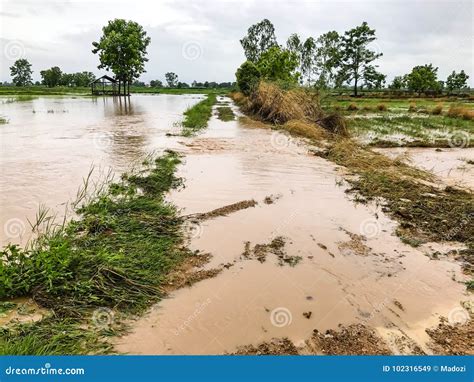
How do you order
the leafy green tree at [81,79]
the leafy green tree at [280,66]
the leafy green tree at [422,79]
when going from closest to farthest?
the leafy green tree at [280,66] → the leafy green tree at [422,79] → the leafy green tree at [81,79]

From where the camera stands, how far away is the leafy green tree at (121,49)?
41938mm

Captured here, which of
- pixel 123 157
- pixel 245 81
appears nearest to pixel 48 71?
pixel 245 81

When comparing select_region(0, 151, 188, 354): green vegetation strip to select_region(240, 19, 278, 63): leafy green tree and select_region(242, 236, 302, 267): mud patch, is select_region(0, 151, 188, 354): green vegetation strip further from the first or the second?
select_region(240, 19, 278, 63): leafy green tree

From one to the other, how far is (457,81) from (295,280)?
65.8 meters

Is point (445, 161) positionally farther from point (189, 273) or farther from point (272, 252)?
point (189, 273)

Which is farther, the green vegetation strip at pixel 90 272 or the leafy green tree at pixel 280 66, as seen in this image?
the leafy green tree at pixel 280 66

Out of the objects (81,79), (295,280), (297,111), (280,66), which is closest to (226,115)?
(297,111)

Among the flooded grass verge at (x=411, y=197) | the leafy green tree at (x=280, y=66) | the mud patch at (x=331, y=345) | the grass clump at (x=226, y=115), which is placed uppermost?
the leafy green tree at (x=280, y=66)

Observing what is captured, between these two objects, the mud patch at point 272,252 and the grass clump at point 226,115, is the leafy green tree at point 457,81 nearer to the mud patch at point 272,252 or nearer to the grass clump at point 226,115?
the grass clump at point 226,115

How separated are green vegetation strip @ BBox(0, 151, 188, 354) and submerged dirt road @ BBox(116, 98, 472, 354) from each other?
0.95 ft

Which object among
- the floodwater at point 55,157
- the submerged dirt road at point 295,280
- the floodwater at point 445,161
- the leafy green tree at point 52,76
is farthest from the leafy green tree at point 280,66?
the leafy green tree at point 52,76

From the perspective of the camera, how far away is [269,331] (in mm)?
3002

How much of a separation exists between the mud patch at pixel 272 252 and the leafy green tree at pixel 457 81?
63.1 meters

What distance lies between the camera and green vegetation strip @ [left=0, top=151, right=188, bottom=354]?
2779 millimetres
